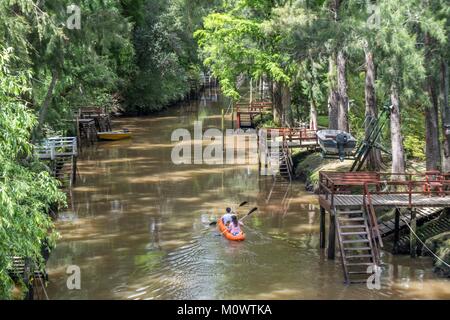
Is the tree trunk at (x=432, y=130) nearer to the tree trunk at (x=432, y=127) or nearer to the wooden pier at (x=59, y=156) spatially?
the tree trunk at (x=432, y=127)

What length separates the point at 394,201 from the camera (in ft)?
65.8

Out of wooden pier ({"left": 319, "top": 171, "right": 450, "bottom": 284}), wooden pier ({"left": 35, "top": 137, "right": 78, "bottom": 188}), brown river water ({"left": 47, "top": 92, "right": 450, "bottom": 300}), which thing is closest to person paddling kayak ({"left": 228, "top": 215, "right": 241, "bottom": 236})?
brown river water ({"left": 47, "top": 92, "right": 450, "bottom": 300})

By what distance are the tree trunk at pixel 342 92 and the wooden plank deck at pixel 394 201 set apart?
12495 millimetres

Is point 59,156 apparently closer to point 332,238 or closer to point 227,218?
point 227,218

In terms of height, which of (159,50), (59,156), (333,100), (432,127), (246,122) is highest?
(159,50)

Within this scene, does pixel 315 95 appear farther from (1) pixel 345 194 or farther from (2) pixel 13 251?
(2) pixel 13 251

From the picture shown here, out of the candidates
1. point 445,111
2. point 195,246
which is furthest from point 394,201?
point 195,246

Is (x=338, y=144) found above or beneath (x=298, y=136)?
beneath

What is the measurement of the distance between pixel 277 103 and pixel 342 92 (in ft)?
48.5

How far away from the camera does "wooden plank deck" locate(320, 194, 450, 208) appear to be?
65.1ft

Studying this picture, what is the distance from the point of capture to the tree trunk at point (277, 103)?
152 feet

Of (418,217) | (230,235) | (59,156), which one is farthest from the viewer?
(59,156)

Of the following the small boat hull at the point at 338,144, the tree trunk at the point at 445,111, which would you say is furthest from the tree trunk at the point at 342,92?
the tree trunk at the point at 445,111
